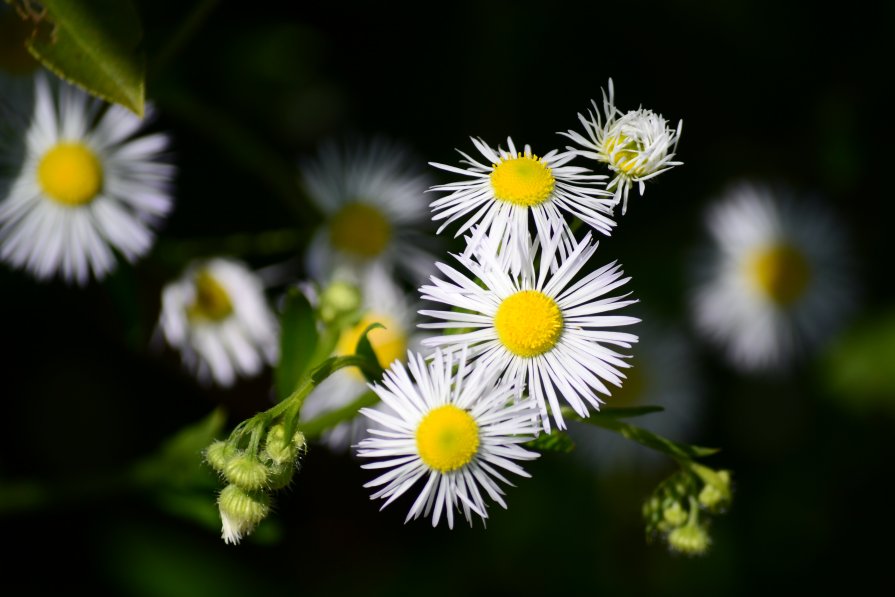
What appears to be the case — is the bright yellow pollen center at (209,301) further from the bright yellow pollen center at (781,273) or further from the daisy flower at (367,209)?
the bright yellow pollen center at (781,273)

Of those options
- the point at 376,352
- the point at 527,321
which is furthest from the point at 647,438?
the point at 376,352

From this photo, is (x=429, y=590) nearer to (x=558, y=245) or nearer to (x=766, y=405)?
(x=766, y=405)

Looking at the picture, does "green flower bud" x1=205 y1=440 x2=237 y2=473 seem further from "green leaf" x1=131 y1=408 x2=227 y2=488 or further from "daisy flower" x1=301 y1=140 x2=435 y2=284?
"daisy flower" x1=301 y1=140 x2=435 y2=284

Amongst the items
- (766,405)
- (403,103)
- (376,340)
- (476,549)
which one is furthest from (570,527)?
(403,103)

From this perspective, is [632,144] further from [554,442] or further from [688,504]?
[688,504]

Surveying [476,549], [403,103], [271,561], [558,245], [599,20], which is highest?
[599,20]

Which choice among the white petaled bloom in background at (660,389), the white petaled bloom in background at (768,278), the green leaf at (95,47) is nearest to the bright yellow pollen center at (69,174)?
the green leaf at (95,47)

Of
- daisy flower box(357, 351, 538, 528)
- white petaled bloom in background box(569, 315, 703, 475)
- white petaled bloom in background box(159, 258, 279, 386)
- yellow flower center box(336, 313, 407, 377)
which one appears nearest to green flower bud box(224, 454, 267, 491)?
daisy flower box(357, 351, 538, 528)
